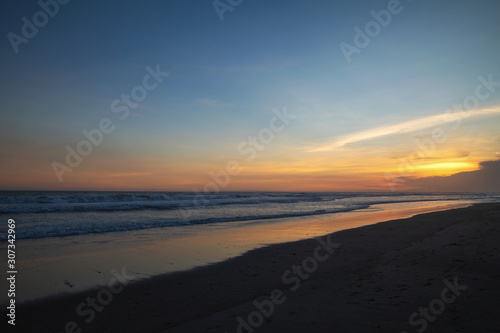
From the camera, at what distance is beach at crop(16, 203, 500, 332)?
4.18m

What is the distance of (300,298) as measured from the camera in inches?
205

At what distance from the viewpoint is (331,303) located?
4848mm

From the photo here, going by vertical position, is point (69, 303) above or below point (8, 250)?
below

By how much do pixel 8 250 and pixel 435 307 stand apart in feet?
40.7

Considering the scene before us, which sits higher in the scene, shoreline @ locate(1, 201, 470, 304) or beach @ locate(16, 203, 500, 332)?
shoreline @ locate(1, 201, 470, 304)

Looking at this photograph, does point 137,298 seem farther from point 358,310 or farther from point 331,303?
→ point 358,310

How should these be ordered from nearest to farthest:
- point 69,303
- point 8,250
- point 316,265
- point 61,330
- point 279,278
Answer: point 61,330 → point 69,303 → point 279,278 → point 316,265 → point 8,250

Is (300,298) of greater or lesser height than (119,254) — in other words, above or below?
below

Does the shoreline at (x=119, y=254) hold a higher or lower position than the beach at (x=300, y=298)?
higher

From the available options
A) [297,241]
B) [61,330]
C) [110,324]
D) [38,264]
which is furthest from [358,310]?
[38,264]

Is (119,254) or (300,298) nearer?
(300,298)

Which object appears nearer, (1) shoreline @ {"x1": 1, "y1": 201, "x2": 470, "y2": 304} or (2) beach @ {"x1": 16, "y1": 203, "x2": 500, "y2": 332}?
(2) beach @ {"x1": 16, "y1": 203, "x2": 500, "y2": 332}

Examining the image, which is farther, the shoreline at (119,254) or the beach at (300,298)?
the shoreline at (119,254)

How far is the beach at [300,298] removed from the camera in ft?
13.7
